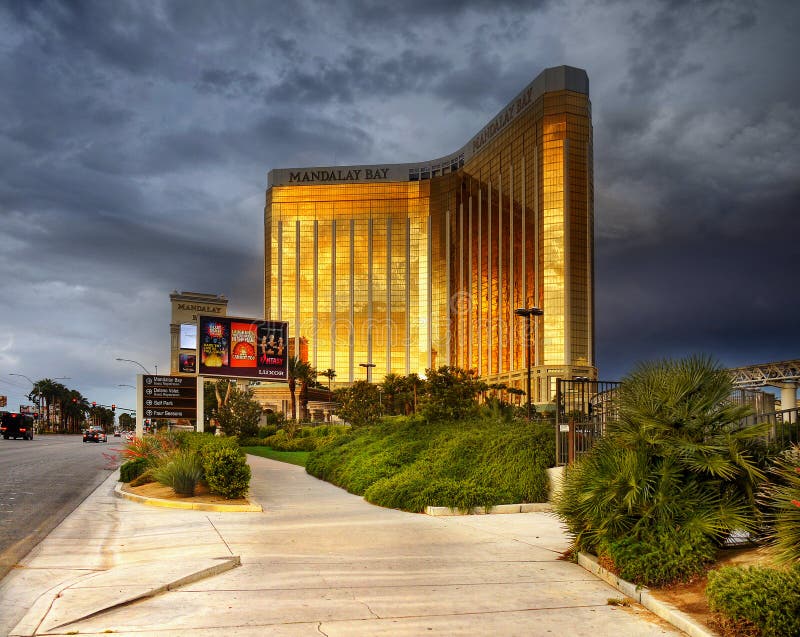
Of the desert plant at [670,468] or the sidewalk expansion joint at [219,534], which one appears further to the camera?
the sidewalk expansion joint at [219,534]

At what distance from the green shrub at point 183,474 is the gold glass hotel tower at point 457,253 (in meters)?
98.0

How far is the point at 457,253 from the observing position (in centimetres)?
15525

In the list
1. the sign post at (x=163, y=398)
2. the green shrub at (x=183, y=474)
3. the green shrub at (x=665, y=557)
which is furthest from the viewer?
the sign post at (x=163, y=398)

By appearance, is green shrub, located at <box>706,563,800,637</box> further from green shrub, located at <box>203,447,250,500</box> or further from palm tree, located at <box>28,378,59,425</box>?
palm tree, located at <box>28,378,59,425</box>

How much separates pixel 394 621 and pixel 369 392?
85.8m

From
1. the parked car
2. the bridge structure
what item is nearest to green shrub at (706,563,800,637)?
the bridge structure

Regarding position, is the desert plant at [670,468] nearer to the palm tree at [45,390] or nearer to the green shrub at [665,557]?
the green shrub at [665,557]

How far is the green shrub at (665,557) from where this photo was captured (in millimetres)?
8273

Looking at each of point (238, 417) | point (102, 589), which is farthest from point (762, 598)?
point (238, 417)

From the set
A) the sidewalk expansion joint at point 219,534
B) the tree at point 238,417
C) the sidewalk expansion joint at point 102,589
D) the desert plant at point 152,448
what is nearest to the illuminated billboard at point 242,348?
the desert plant at point 152,448

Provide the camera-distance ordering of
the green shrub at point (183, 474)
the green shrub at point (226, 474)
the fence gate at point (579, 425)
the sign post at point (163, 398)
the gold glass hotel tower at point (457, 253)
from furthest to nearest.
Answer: the gold glass hotel tower at point (457, 253) → the sign post at point (163, 398) → the green shrub at point (183, 474) → the green shrub at point (226, 474) → the fence gate at point (579, 425)

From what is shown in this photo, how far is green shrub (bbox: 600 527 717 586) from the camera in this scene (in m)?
8.27

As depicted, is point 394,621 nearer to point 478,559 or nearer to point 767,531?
point 478,559

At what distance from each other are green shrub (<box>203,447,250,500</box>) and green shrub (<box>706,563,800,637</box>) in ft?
41.7
